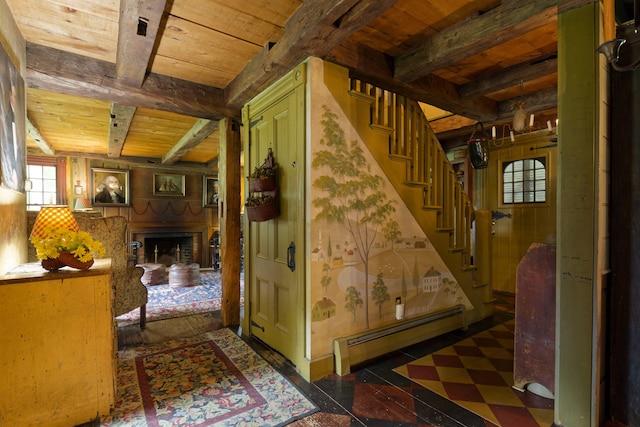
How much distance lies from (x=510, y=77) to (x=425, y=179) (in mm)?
1225

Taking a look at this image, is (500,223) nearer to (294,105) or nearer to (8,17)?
(294,105)

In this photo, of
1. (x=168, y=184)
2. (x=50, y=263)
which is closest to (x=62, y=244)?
(x=50, y=263)

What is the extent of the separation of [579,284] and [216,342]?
292cm

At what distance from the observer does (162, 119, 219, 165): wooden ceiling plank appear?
4.17m

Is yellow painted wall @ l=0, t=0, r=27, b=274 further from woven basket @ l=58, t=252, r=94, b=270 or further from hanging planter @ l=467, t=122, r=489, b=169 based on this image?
hanging planter @ l=467, t=122, r=489, b=169

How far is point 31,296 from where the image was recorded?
174 cm

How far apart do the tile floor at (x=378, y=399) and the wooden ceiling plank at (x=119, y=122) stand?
3.04 meters

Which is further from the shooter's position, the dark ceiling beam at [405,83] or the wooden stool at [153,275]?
the wooden stool at [153,275]

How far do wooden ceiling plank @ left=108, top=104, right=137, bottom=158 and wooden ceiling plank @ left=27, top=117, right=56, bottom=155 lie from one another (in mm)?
946

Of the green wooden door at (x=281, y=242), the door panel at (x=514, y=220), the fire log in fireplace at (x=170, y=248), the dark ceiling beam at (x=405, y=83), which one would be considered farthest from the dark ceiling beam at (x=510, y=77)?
the fire log in fireplace at (x=170, y=248)

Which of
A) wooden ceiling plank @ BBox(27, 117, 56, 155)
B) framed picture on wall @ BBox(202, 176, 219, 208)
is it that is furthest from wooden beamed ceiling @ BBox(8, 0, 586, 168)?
framed picture on wall @ BBox(202, 176, 219, 208)

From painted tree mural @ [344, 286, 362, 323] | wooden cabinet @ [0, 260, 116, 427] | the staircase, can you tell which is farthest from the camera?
the staircase

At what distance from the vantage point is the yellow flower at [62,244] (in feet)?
5.99

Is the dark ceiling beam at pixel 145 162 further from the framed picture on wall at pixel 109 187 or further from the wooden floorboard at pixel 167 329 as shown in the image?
the wooden floorboard at pixel 167 329
